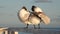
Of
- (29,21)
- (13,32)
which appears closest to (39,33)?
(13,32)

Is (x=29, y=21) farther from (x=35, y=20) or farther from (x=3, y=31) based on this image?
(x=3, y=31)

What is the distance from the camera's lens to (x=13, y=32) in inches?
102

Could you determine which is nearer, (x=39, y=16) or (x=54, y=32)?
(x=54, y=32)

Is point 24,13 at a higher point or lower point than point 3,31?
higher

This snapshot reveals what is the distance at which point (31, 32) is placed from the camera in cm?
241

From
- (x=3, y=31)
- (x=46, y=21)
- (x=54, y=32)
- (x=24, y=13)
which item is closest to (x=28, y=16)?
(x=24, y=13)

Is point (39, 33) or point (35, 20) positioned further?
point (35, 20)

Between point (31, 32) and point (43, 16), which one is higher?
point (43, 16)

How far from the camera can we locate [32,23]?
2918 millimetres

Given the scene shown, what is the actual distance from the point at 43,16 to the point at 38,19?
0.11 m

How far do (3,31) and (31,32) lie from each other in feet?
1.47

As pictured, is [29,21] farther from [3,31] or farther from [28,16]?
[3,31]

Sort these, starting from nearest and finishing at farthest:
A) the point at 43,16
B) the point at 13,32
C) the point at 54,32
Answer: the point at 54,32 → the point at 13,32 → the point at 43,16

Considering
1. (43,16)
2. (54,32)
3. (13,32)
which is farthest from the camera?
(43,16)
